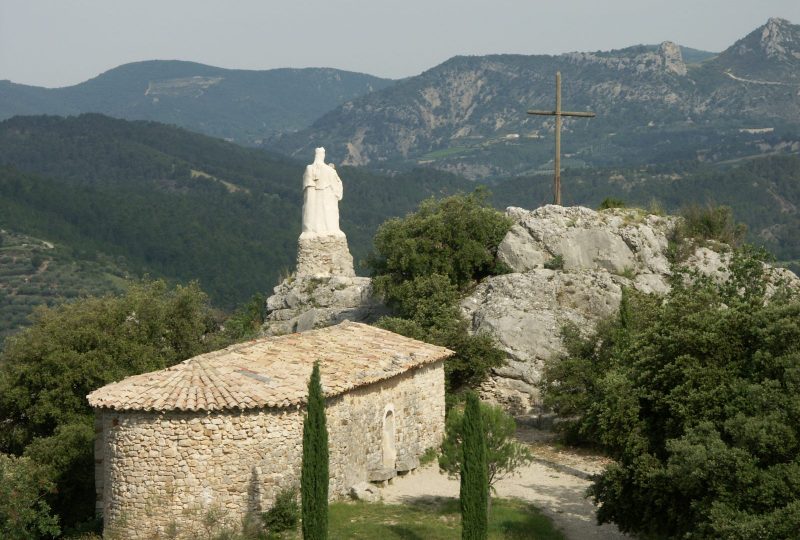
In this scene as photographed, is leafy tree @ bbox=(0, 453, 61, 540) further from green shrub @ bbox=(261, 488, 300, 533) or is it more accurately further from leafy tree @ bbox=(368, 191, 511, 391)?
leafy tree @ bbox=(368, 191, 511, 391)

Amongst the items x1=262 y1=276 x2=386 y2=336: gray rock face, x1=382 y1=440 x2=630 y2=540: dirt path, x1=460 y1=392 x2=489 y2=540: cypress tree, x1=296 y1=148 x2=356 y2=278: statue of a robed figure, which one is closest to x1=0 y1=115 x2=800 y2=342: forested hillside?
x1=296 y1=148 x2=356 y2=278: statue of a robed figure

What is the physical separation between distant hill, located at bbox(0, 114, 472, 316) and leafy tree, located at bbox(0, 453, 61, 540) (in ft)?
153

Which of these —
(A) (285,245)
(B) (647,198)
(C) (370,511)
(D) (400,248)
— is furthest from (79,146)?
(C) (370,511)

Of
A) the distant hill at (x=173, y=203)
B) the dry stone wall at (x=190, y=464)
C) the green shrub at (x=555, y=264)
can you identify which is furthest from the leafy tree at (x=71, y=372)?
the distant hill at (x=173, y=203)

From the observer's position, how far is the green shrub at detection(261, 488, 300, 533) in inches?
917

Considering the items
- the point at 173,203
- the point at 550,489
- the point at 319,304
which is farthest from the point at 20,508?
the point at 173,203

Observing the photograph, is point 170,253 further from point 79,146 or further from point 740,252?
point 740,252

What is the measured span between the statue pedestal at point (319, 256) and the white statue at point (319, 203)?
22cm

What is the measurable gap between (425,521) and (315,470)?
11.8ft

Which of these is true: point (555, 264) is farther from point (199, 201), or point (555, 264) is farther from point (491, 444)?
point (199, 201)

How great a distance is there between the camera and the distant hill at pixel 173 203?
387 ft

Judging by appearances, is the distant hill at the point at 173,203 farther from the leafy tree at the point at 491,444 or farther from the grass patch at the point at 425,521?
the leafy tree at the point at 491,444

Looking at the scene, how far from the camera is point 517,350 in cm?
3422

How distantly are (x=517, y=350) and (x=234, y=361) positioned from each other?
36.6 feet
